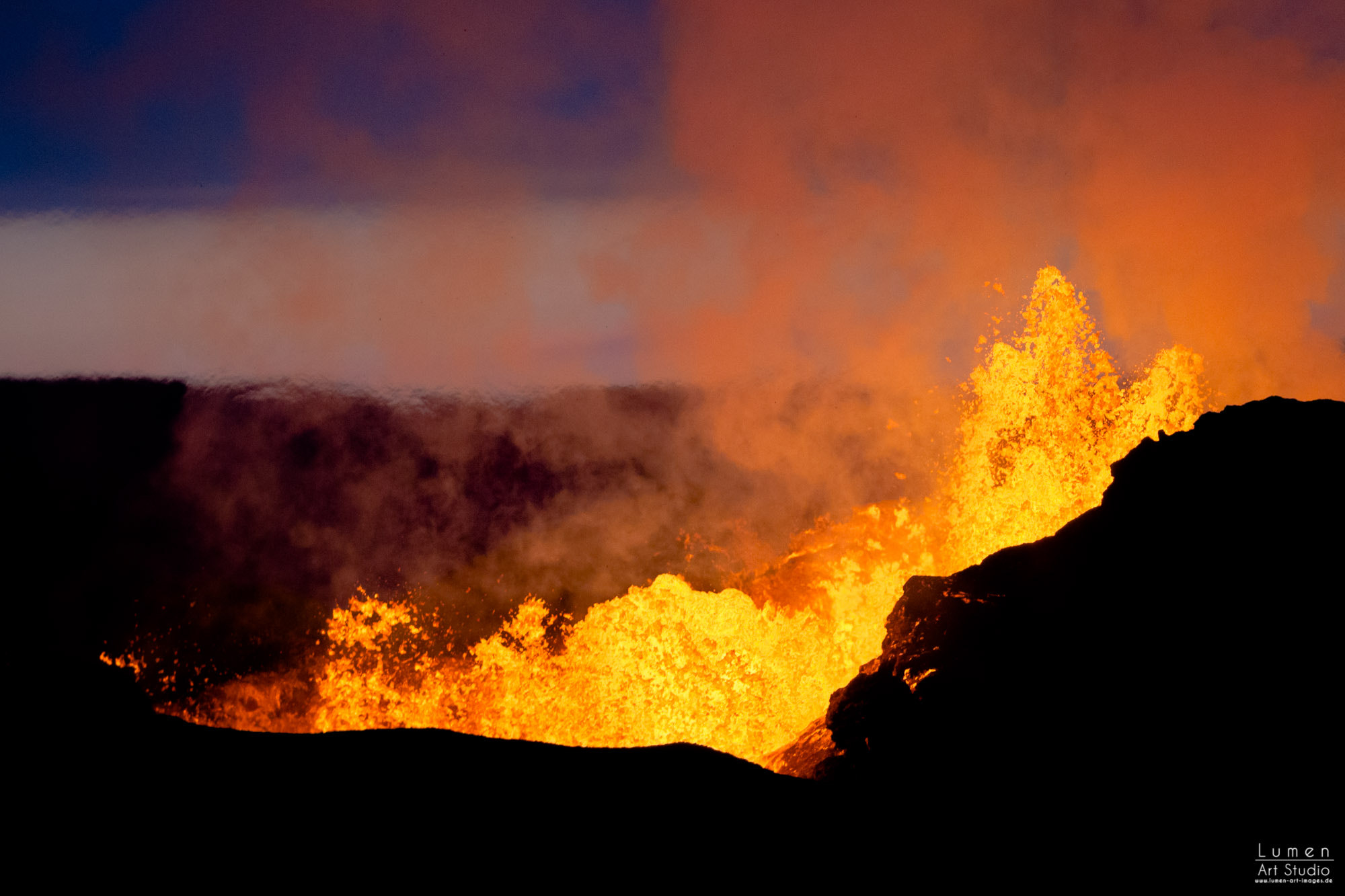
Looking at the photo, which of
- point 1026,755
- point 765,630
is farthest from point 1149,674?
point 765,630

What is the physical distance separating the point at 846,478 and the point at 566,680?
351 inches

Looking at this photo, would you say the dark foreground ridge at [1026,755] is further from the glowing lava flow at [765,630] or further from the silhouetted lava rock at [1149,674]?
the glowing lava flow at [765,630]

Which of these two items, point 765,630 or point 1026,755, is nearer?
point 1026,755

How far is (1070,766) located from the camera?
5.10 metres

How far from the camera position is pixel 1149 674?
5324 mm

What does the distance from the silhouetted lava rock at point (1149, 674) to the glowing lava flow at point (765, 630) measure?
16.9ft

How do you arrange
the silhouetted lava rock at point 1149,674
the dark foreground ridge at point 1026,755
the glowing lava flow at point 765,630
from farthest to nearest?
the glowing lava flow at point 765,630
the silhouetted lava rock at point 1149,674
the dark foreground ridge at point 1026,755

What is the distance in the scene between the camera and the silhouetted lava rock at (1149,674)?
4613 mm

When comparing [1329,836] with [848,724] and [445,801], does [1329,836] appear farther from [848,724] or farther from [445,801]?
[445,801]

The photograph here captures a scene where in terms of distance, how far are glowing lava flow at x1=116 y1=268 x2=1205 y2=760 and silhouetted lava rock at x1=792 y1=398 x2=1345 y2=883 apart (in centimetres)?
515

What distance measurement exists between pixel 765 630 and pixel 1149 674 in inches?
413

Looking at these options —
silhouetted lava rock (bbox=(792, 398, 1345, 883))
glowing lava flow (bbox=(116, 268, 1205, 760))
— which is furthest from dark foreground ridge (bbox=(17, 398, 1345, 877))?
glowing lava flow (bbox=(116, 268, 1205, 760))

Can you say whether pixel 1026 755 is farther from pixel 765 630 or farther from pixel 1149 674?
pixel 765 630

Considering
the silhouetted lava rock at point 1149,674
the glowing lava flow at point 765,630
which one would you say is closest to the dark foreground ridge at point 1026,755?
the silhouetted lava rock at point 1149,674
